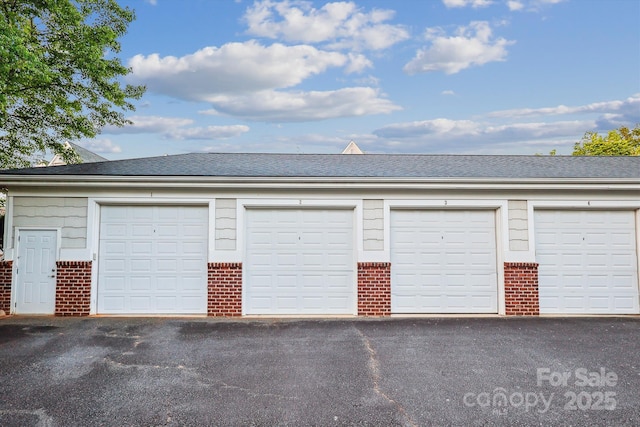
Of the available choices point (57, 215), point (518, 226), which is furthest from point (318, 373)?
point (57, 215)

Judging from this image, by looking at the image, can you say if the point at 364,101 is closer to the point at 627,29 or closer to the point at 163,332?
the point at 627,29

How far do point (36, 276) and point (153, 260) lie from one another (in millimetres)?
2435

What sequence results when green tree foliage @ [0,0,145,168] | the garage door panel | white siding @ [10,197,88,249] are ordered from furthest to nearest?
1. green tree foliage @ [0,0,145,168]
2. the garage door panel
3. white siding @ [10,197,88,249]

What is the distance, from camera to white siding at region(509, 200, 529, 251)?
7.77 meters

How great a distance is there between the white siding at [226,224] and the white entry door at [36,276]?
11.5 feet

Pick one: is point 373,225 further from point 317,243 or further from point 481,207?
point 481,207

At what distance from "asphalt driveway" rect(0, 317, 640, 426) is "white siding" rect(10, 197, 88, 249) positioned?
1841 millimetres

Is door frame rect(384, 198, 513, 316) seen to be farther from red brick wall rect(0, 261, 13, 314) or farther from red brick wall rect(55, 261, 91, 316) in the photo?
red brick wall rect(0, 261, 13, 314)

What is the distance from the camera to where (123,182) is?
7.50 metres

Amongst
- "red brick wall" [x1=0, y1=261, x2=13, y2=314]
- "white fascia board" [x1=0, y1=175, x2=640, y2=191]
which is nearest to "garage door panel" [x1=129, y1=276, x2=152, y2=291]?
"white fascia board" [x1=0, y1=175, x2=640, y2=191]

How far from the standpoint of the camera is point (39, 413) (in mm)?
3451

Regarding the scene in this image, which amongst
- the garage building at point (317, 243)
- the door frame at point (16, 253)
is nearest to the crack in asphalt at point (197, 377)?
the garage building at point (317, 243)

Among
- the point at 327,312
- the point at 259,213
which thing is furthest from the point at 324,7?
the point at 327,312

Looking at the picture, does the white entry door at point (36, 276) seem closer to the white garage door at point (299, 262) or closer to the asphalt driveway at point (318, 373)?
the asphalt driveway at point (318, 373)
